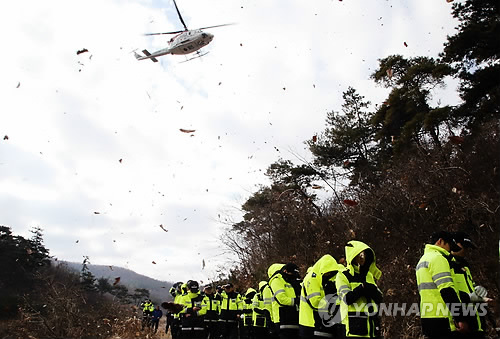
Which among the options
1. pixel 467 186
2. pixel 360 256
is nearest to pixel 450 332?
pixel 360 256

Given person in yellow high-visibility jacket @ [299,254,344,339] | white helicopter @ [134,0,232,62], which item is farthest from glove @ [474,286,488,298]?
white helicopter @ [134,0,232,62]

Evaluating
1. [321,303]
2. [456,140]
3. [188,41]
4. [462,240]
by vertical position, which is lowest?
[321,303]

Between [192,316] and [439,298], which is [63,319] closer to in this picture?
[192,316]

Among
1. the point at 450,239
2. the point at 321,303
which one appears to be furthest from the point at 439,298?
the point at 321,303

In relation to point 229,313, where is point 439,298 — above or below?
above

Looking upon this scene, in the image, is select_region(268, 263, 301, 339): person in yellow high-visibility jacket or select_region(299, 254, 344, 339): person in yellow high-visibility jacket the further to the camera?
select_region(268, 263, 301, 339): person in yellow high-visibility jacket

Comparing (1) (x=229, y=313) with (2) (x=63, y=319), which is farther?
(2) (x=63, y=319)

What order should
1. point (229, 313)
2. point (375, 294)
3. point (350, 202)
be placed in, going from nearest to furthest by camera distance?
point (375, 294), point (229, 313), point (350, 202)

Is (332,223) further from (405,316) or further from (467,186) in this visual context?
(405,316)

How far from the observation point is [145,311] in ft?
79.5

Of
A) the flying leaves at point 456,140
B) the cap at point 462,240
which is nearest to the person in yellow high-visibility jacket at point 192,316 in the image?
the cap at point 462,240

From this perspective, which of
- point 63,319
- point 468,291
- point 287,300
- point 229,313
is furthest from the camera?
point 63,319

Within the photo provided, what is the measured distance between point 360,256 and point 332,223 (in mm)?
17059

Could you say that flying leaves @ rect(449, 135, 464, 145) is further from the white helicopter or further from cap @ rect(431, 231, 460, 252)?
cap @ rect(431, 231, 460, 252)
